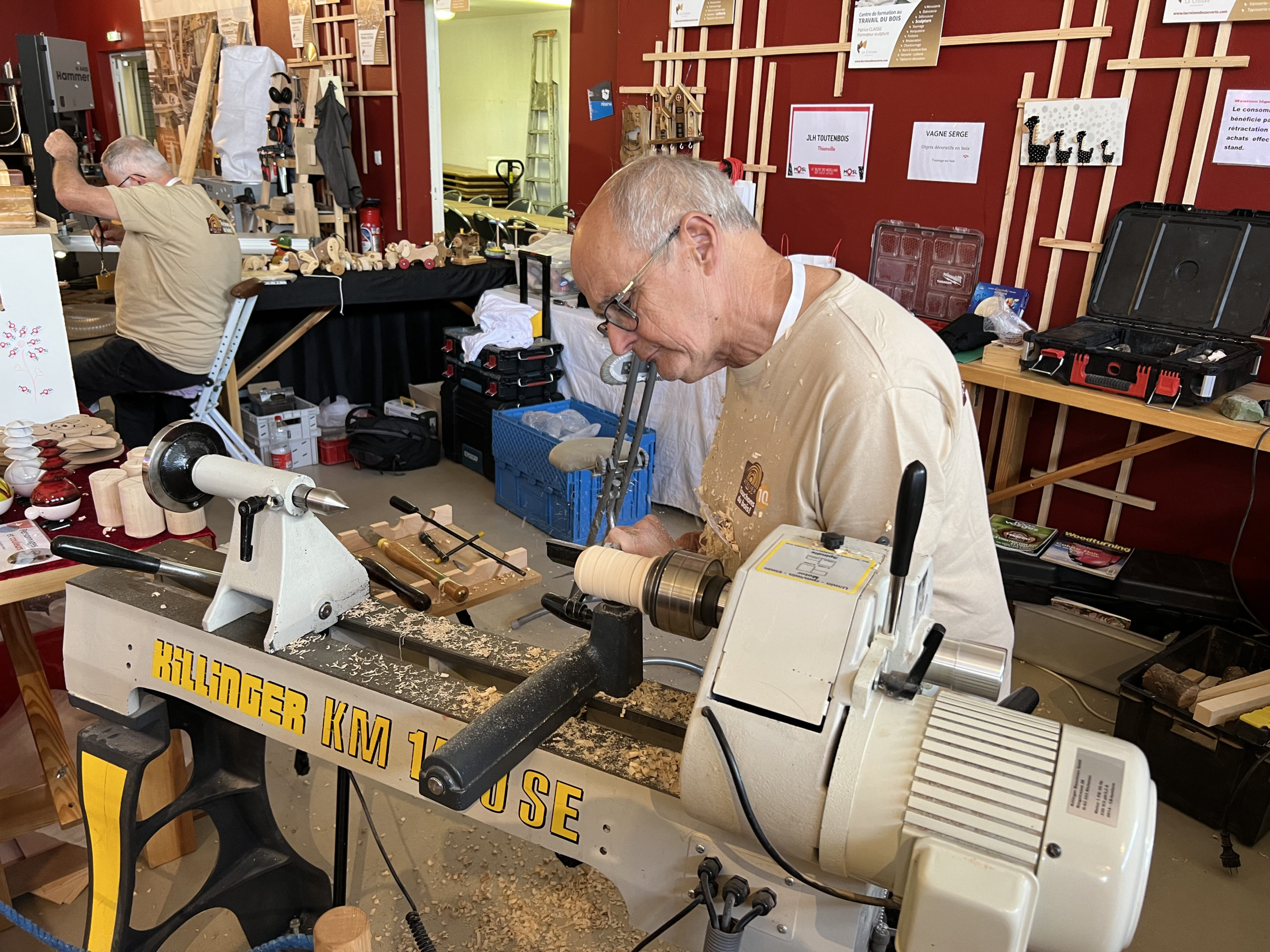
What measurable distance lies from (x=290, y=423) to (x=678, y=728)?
12.4 feet

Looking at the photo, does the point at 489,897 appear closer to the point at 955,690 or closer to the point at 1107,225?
the point at 955,690

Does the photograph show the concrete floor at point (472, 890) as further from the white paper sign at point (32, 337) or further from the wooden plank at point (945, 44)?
the wooden plank at point (945, 44)

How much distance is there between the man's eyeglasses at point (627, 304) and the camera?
1.18 meters

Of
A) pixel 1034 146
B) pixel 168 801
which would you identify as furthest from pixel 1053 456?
pixel 168 801

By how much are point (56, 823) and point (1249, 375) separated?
11.5 feet

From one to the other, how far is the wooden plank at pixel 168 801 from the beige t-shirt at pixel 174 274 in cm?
217

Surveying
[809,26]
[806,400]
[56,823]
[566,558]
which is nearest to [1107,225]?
[809,26]

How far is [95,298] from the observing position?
215 inches

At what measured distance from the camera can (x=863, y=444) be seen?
1108 mm

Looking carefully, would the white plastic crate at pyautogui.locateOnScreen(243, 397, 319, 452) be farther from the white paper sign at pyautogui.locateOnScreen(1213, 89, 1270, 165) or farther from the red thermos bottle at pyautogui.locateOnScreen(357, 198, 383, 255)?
the white paper sign at pyautogui.locateOnScreen(1213, 89, 1270, 165)

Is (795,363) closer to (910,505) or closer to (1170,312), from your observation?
(910,505)

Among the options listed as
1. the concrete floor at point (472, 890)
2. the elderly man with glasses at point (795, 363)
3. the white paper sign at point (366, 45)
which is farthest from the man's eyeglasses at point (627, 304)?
the white paper sign at point (366, 45)

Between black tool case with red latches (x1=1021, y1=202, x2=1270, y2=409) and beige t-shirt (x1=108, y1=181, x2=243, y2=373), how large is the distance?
3238 mm

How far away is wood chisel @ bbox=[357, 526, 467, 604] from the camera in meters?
2.01
